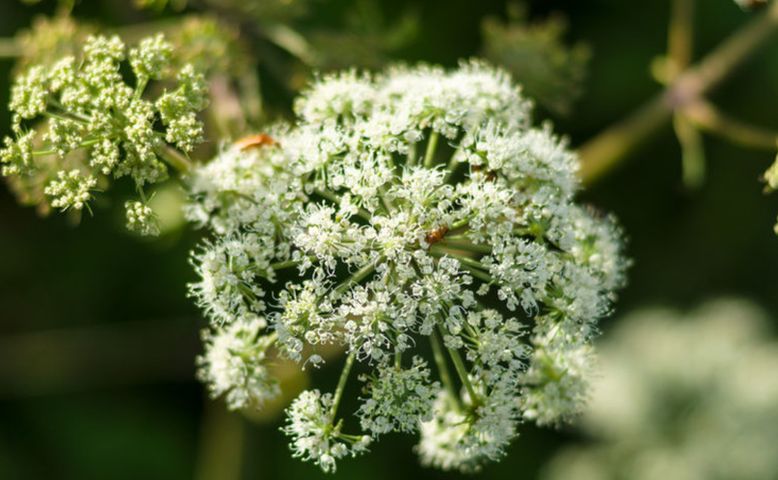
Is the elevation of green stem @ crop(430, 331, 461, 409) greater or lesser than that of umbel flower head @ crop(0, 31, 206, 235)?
lesser

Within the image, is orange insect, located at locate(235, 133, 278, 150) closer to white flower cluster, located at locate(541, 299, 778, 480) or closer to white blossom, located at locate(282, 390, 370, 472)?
white blossom, located at locate(282, 390, 370, 472)

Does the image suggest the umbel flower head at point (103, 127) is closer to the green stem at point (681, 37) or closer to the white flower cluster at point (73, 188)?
the white flower cluster at point (73, 188)

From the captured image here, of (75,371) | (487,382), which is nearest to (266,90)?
(75,371)

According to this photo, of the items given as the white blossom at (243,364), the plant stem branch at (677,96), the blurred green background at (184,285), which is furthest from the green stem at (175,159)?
the blurred green background at (184,285)

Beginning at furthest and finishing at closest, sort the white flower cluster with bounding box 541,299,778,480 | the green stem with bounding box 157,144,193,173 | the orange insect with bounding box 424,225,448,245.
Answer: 1. the white flower cluster with bounding box 541,299,778,480
2. the green stem with bounding box 157,144,193,173
3. the orange insect with bounding box 424,225,448,245

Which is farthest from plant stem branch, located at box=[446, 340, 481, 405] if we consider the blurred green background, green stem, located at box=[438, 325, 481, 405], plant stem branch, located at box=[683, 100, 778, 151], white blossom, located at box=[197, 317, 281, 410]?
the blurred green background

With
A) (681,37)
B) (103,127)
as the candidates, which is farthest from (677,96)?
(103,127)

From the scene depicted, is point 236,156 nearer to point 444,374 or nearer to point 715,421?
point 444,374
